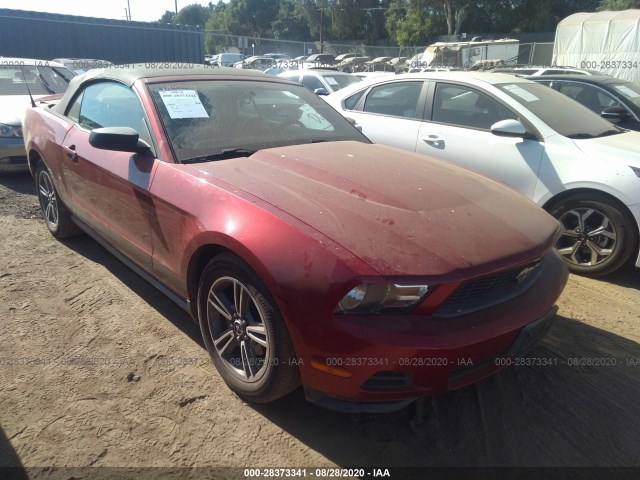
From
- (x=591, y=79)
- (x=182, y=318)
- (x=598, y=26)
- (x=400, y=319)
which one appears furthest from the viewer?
(x=598, y=26)

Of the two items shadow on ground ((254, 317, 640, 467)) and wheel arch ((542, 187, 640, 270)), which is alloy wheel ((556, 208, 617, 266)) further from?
shadow on ground ((254, 317, 640, 467))

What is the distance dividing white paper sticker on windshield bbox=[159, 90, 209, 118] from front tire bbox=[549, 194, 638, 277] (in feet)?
9.26

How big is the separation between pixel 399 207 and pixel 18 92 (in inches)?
288

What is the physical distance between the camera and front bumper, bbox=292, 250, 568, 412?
6.09ft

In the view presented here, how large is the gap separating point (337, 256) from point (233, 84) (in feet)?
6.45

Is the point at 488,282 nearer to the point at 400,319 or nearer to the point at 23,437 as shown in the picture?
the point at 400,319

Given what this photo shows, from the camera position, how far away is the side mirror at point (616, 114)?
243 inches

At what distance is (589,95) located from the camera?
6914mm

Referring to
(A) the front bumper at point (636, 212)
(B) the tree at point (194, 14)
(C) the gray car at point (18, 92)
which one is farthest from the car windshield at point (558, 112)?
(B) the tree at point (194, 14)

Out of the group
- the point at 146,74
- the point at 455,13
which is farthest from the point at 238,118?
the point at 455,13

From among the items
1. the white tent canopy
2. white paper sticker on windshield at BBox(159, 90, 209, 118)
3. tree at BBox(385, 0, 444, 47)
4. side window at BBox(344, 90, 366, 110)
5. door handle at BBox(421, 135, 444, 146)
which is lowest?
door handle at BBox(421, 135, 444, 146)

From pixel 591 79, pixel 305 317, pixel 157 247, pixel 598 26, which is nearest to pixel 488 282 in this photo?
pixel 305 317

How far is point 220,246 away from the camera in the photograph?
7.59 ft

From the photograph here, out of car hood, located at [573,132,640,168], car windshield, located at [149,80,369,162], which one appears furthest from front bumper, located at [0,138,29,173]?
car hood, located at [573,132,640,168]
